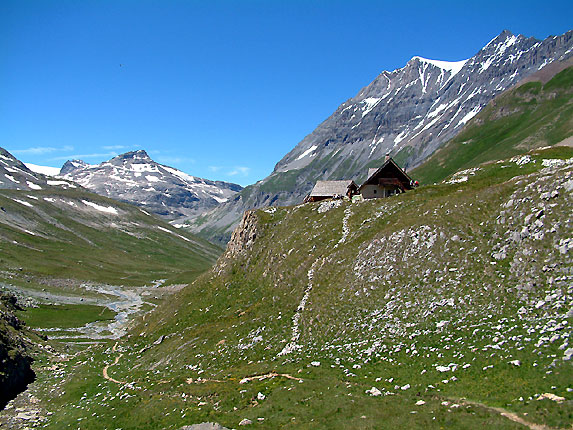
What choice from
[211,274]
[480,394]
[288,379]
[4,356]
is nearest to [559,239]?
[480,394]

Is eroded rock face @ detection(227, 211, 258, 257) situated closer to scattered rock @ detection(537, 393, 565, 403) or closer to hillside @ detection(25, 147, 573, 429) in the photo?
hillside @ detection(25, 147, 573, 429)

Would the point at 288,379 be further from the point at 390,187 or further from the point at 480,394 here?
the point at 390,187

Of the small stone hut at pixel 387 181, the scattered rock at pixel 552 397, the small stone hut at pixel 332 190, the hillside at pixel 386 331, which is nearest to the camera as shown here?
the scattered rock at pixel 552 397

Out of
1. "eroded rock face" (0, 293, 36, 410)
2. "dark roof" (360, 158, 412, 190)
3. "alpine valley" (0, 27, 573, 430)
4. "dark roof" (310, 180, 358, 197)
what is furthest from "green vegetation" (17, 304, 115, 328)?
"dark roof" (360, 158, 412, 190)

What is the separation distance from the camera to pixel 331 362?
34.3 meters

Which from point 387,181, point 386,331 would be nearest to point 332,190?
point 387,181

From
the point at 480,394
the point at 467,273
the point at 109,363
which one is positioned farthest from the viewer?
the point at 109,363

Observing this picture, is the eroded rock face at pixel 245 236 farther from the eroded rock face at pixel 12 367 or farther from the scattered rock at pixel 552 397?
the scattered rock at pixel 552 397

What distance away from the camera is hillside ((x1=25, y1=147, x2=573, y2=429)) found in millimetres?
24938

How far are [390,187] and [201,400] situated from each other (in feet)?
150

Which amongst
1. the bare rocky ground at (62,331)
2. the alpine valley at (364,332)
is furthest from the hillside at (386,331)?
the bare rocky ground at (62,331)

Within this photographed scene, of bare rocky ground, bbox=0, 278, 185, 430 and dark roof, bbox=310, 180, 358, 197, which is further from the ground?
dark roof, bbox=310, 180, 358, 197

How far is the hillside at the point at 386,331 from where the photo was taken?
982 inches

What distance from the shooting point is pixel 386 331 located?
3544 cm
